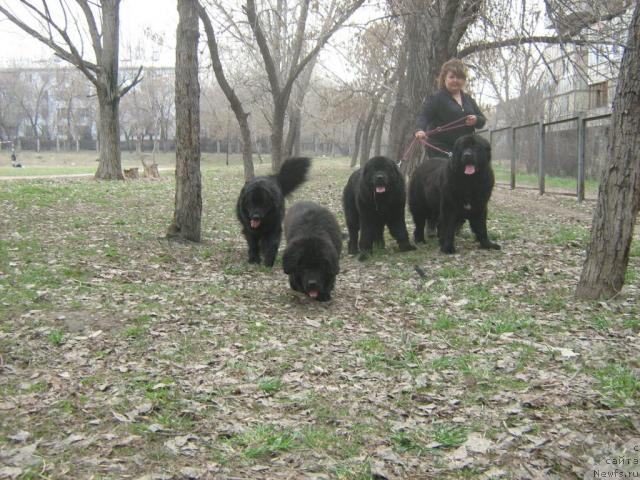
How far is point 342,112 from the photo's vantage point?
2889cm

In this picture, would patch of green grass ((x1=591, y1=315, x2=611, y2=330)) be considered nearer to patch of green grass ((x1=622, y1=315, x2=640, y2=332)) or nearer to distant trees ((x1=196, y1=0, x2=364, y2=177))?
patch of green grass ((x1=622, y1=315, x2=640, y2=332))

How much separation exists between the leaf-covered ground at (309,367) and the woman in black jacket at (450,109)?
68.7 inches

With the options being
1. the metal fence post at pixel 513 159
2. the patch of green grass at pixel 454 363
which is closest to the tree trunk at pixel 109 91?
the metal fence post at pixel 513 159

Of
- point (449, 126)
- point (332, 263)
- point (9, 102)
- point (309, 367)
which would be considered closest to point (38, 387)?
point (309, 367)

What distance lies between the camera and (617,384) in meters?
3.90

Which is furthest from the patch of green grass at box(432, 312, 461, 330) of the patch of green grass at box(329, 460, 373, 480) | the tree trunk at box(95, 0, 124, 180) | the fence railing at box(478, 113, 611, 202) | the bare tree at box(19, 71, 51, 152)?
the bare tree at box(19, 71, 51, 152)

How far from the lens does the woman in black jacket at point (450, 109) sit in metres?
8.30

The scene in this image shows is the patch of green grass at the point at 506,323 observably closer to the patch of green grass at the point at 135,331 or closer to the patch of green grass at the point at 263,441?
the patch of green grass at the point at 263,441

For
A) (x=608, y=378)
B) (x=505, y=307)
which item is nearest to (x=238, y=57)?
(x=505, y=307)

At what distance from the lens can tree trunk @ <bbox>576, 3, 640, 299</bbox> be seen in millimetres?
5109

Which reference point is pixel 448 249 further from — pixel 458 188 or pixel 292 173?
pixel 292 173

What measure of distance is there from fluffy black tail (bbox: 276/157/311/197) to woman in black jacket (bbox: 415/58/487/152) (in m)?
1.73

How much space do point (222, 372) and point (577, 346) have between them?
2785 mm

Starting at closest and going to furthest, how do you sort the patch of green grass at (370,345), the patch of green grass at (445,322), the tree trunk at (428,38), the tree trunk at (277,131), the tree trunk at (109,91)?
the patch of green grass at (370,345) < the patch of green grass at (445,322) < the tree trunk at (428,38) < the tree trunk at (277,131) < the tree trunk at (109,91)
